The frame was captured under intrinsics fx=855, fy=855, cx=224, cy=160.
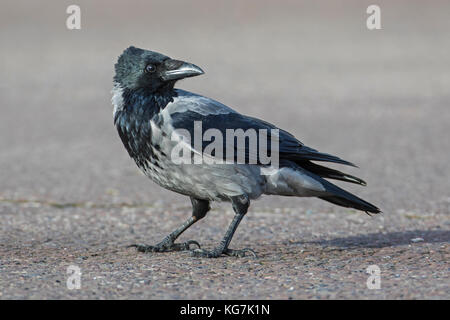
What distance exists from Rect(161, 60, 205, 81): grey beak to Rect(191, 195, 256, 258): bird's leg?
103 centimetres

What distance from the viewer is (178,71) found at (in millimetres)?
6738

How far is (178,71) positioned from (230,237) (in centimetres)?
138

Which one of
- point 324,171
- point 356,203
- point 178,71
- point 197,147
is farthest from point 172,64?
point 356,203

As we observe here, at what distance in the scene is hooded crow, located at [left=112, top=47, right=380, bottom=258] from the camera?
21.2ft

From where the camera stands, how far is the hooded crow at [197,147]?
6.48 meters

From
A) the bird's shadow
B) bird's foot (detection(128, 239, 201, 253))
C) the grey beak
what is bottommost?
the bird's shadow

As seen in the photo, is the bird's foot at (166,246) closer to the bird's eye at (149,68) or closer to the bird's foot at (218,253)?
the bird's foot at (218,253)

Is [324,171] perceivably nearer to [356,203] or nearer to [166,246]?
[356,203]

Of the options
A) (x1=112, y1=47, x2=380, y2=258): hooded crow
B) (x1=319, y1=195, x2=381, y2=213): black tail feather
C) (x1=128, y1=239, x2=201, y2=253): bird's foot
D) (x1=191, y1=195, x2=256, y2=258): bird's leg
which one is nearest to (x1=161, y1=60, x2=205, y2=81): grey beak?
(x1=112, y1=47, x2=380, y2=258): hooded crow

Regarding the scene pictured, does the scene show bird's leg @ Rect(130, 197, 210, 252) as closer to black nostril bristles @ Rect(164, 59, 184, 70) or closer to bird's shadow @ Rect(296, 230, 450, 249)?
bird's shadow @ Rect(296, 230, 450, 249)

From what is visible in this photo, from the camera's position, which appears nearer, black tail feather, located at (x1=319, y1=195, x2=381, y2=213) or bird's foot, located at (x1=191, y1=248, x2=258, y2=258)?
bird's foot, located at (x1=191, y1=248, x2=258, y2=258)

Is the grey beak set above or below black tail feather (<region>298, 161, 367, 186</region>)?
above

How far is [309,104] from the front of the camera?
679 inches

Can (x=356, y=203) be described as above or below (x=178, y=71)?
below
